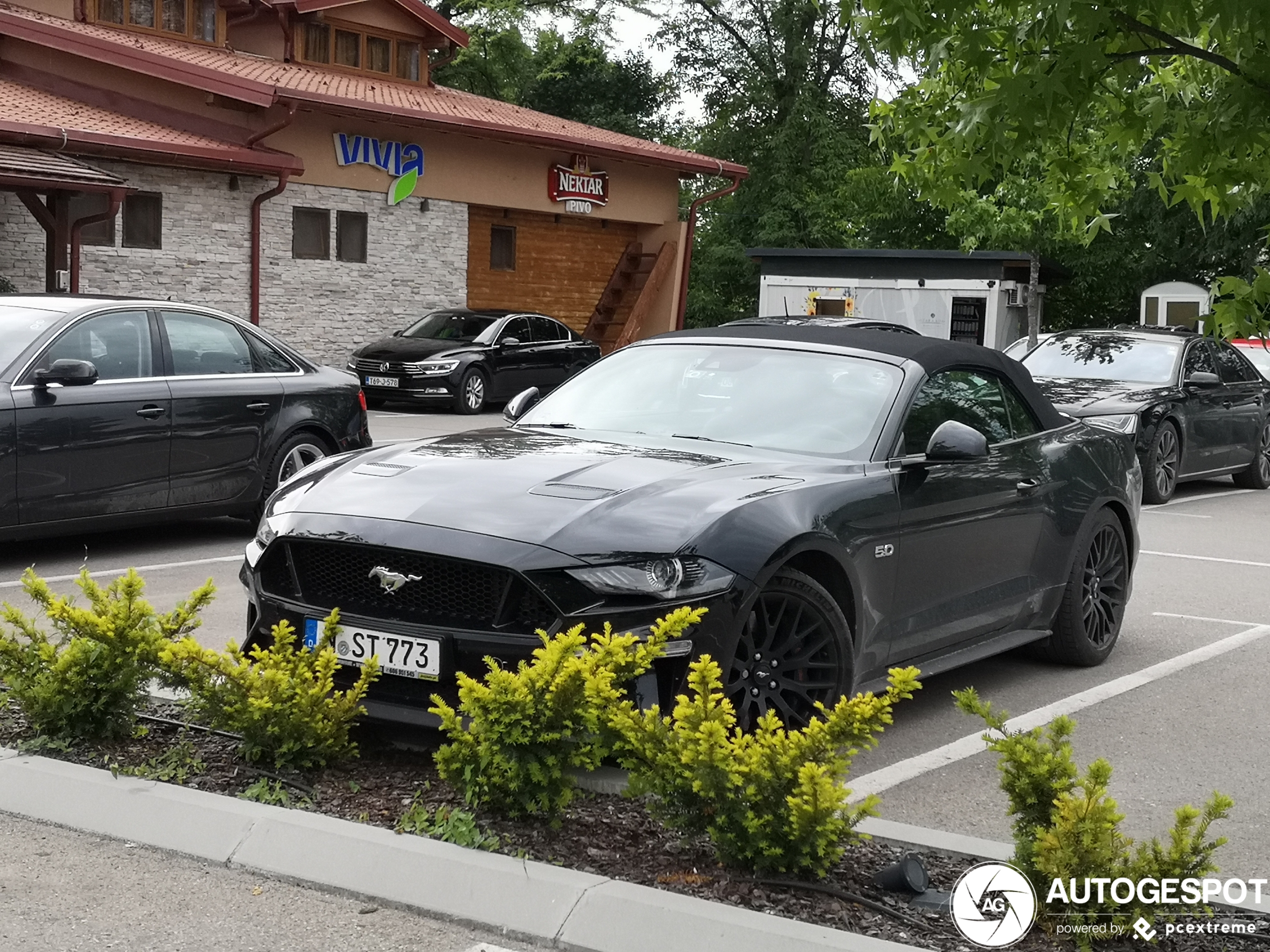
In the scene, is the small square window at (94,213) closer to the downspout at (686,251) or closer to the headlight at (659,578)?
the downspout at (686,251)

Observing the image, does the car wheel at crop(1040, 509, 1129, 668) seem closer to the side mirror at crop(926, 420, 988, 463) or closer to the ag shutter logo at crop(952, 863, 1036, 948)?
the side mirror at crop(926, 420, 988, 463)

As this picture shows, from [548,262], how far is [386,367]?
27.0 feet

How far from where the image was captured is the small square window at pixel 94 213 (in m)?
22.0

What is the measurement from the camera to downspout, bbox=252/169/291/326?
2525cm

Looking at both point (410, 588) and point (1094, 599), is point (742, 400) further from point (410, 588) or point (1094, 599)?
point (1094, 599)

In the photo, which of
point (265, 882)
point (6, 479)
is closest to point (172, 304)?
point (6, 479)

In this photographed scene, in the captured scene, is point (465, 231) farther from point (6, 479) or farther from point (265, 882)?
point (265, 882)

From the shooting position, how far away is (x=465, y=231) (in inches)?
1177

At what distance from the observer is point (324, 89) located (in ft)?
87.5

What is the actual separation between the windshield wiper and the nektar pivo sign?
25006 millimetres

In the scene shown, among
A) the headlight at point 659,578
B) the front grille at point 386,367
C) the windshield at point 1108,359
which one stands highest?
the windshield at point 1108,359

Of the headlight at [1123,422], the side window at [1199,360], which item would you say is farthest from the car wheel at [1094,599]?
the side window at [1199,360]

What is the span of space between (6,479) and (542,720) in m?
5.75

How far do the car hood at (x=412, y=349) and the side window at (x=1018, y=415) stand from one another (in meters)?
17.7
